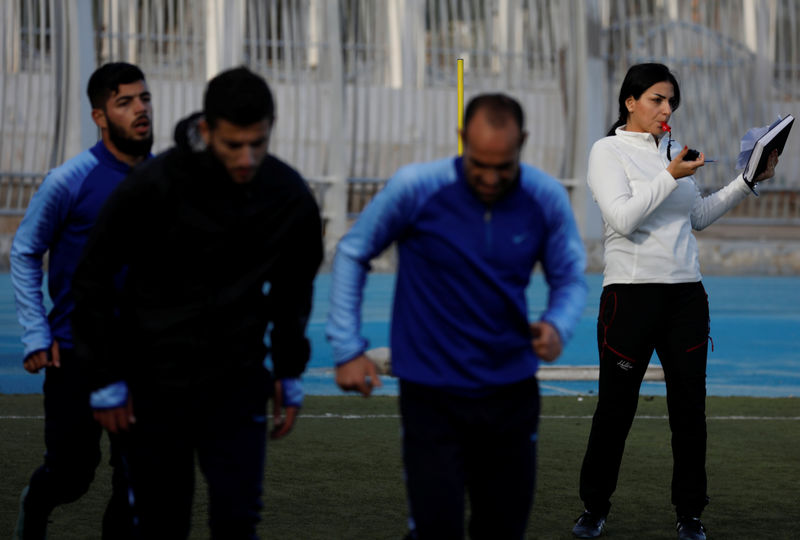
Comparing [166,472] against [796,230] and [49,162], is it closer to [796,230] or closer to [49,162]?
[49,162]

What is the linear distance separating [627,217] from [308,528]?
2.07 m

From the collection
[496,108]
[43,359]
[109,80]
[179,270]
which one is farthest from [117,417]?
[109,80]

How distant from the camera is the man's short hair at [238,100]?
3920 millimetres

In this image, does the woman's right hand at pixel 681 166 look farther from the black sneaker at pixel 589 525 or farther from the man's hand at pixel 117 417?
the man's hand at pixel 117 417

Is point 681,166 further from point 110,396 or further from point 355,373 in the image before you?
point 110,396

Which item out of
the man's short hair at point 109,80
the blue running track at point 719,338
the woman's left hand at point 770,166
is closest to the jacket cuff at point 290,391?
the man's short hair at point 109,80

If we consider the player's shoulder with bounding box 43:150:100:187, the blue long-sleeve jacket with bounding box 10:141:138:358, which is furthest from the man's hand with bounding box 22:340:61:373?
the player's shoulder with bounding box 43:150:100:187

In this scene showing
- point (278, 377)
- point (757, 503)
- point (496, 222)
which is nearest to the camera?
point (496, 222)

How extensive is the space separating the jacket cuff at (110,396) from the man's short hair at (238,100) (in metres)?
0.82

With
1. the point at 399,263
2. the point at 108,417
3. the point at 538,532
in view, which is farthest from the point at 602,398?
the point at 108,417

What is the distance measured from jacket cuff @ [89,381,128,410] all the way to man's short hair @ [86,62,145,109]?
5.05 ft

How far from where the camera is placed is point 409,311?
Result: 13.4ft

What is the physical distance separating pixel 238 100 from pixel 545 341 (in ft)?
3.74

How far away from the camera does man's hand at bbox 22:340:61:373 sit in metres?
4.81
